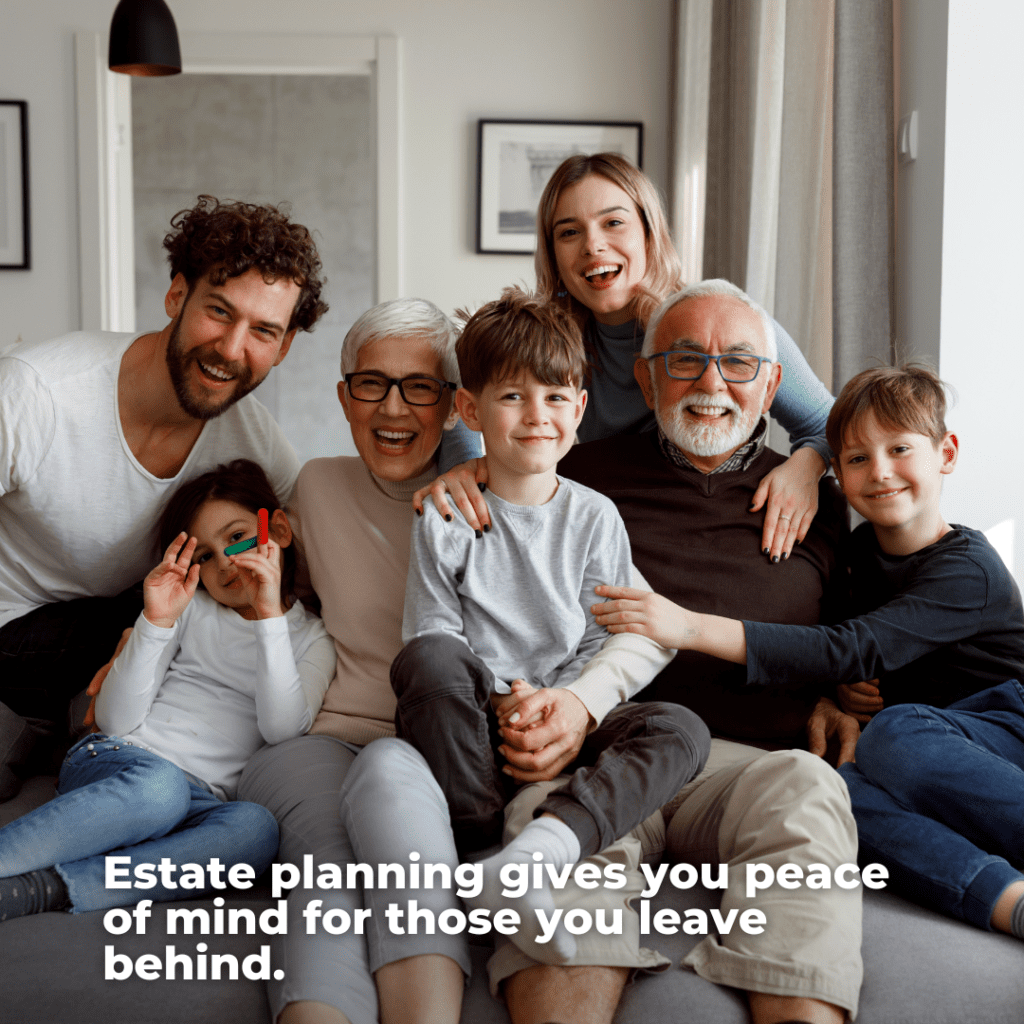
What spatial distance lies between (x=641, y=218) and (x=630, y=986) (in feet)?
5.14

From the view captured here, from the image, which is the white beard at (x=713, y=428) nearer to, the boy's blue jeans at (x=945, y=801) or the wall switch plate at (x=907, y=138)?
the boy's blue jeans at (x=945, y=801)

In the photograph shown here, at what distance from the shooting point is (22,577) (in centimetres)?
187

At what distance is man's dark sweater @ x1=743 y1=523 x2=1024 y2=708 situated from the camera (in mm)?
1560

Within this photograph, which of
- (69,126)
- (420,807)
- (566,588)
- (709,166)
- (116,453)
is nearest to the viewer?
(420,807)

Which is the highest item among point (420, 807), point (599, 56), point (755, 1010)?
point (599, 56)

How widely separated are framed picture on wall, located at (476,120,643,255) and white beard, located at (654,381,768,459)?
2687 millimetres

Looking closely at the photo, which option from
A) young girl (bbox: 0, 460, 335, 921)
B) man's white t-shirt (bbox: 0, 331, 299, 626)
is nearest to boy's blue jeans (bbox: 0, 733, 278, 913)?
young girl (bbox: 0, 460, 335, 921)

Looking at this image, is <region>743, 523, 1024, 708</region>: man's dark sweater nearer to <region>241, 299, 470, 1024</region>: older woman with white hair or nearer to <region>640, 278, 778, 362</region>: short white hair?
<region>640, 278, 778, 362</region>: short white hair

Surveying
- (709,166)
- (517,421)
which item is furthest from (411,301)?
(709,166)

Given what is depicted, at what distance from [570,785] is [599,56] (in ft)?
12.5

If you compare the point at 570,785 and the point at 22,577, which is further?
the point at 22,577

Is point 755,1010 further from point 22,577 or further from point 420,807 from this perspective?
point 22,577

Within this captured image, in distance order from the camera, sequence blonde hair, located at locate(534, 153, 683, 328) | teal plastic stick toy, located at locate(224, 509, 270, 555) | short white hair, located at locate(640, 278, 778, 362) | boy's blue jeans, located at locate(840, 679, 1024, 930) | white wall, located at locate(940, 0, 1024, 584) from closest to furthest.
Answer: boy's blue jeans, located at locate(840, 679, 1024, 930)
teal plastic stick toy, located at locate(224, 509, 270, 555)
short white hair, located at locate(640, 278, 778, 362)
white wall, located at locate(940, 0, 1024, 584)
blonde hair, located at locate(534, 153, 683, 328)

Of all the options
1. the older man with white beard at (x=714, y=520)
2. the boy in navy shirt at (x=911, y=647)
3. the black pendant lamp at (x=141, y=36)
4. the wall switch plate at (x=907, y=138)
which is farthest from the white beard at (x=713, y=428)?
the black pendant lamp at (x=141, y=36)
